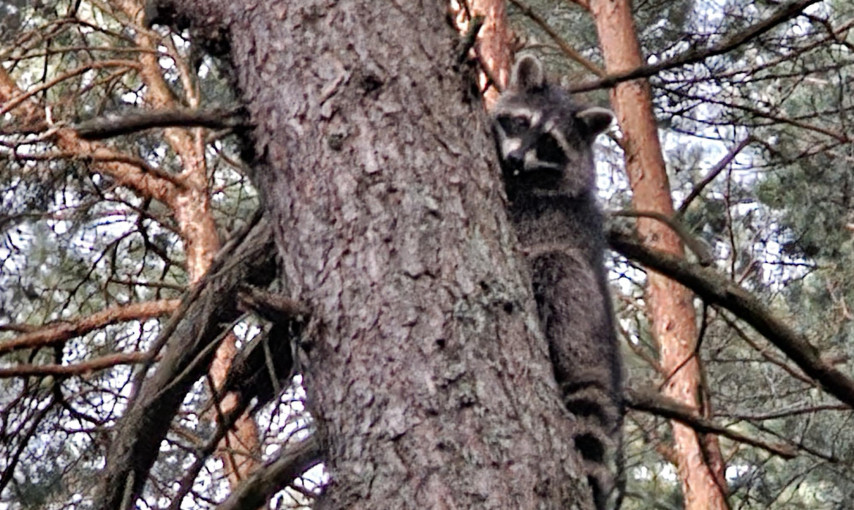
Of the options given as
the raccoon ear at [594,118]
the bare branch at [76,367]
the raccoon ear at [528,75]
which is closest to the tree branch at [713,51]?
the raccoon ear at [594,118]

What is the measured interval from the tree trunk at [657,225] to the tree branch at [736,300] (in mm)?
5619

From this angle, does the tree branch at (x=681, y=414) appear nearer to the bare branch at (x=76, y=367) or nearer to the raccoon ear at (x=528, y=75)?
the raccoon ear at (x=528, y=75)

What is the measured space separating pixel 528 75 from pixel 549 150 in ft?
1.74

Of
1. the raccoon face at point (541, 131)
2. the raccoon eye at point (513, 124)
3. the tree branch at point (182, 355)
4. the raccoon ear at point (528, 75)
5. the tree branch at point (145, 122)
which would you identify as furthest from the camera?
the raccoon ear at point (528, 75)

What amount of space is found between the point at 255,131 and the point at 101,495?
1.09 metres

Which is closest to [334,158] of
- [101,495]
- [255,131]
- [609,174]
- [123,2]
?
[255,131]

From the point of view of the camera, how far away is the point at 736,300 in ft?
11.8

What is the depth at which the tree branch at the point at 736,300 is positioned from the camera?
141 inches

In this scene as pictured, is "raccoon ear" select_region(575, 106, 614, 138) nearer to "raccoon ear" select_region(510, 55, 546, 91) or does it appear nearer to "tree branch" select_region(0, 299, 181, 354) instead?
"raccoon ear" select_region(510, 55, 546, 91)

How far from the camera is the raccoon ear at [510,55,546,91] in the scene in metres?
5.13

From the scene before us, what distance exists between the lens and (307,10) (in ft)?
10.2

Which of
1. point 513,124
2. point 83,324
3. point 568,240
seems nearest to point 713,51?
point 568,240

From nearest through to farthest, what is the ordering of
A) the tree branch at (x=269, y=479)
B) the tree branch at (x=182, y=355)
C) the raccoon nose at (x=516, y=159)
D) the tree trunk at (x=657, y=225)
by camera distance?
the tree branch at (x=269, y=479)
the tree branch at (x=182, y=355)
the raccoon nose at (x=516, y=159)
the tree trunk at (x=657, y=225)

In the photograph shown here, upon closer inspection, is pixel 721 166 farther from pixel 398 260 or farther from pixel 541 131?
pixel 398 260
